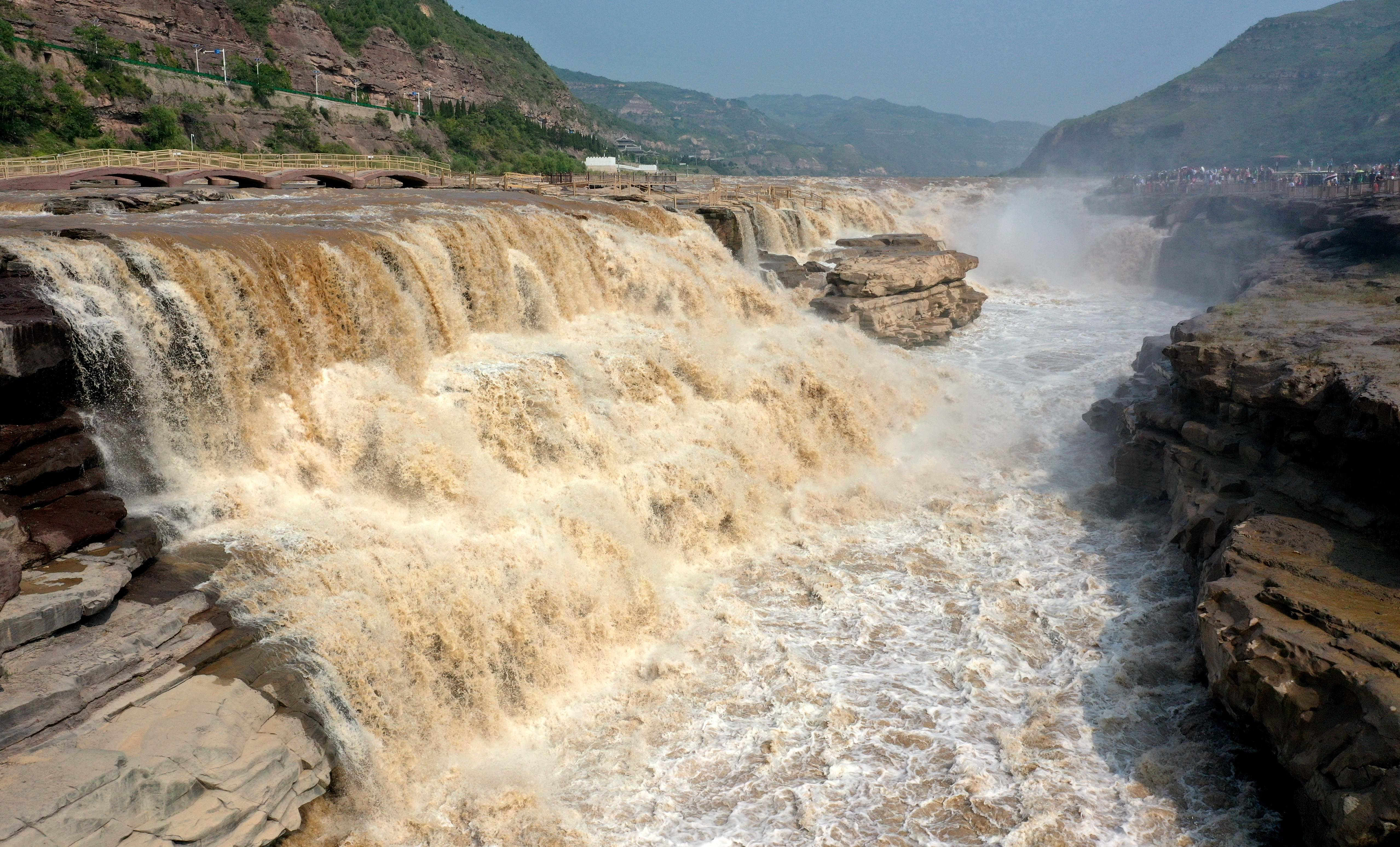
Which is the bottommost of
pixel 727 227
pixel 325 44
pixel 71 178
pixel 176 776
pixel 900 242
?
pixel 176 776

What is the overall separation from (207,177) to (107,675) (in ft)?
68.3

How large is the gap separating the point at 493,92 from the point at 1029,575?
75.8 m

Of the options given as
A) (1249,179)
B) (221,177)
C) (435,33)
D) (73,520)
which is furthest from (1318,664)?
(435,33)

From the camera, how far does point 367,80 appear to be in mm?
58875

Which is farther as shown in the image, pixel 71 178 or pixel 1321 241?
pixel 71 178

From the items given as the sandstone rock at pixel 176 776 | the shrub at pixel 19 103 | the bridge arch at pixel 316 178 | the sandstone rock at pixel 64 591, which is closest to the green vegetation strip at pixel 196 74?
the shrub at pixel 19 103

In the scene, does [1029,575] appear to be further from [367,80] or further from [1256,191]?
[367,80]

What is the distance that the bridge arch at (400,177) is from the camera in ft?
82.0

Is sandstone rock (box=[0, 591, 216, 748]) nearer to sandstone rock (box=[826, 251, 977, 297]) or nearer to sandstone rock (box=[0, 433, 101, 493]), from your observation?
sandstone rock (box=[0, 433, 101, 493])

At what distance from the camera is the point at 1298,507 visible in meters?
8.98

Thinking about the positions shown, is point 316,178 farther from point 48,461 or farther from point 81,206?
point 48,461

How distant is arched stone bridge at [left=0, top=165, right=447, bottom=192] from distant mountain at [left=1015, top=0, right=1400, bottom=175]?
68.4 metres

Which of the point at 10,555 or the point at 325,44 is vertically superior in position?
the point at 325,44

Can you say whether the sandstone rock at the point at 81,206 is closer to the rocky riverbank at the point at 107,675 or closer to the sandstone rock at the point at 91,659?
the rocky riverbank at the point at 107,675
